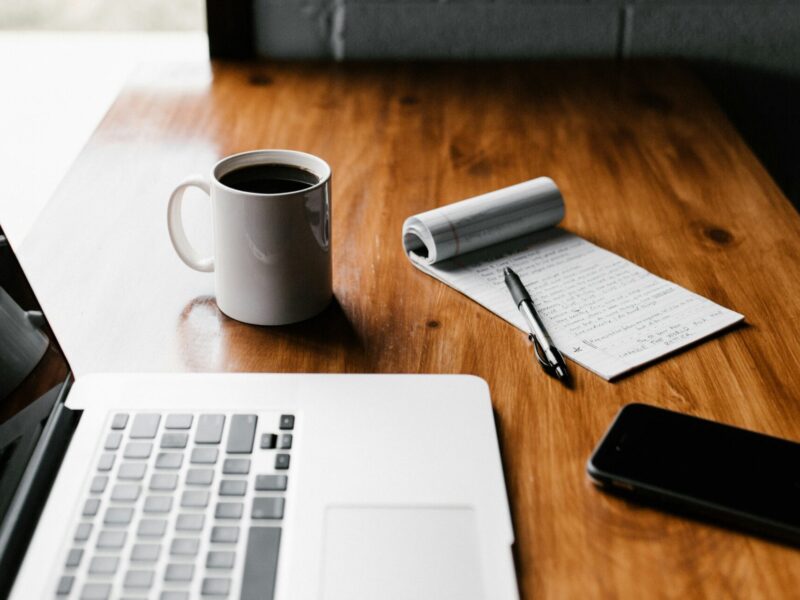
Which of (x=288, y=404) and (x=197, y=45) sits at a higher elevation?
(x=288, y=404)

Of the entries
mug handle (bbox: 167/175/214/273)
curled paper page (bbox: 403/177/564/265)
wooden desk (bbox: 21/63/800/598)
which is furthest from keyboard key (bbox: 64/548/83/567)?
curled paper page (bbox: 403/177/564/265)

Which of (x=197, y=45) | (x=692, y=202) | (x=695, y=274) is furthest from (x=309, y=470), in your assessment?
(x=197, y=45)

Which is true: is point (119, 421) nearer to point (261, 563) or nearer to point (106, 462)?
point (106, 462)

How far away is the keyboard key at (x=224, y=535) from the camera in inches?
20.1


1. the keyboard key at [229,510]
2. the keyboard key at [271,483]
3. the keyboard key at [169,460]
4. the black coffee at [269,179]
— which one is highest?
the black coffee at [269,179]

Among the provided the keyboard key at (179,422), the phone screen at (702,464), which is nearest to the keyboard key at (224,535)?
the keyboard key at (179,422)

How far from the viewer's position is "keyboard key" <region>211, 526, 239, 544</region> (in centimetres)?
51

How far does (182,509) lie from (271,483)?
57 mm

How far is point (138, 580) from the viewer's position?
485 mm

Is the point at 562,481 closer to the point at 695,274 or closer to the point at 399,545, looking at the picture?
the point at 399,545

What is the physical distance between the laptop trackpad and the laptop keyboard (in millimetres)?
38

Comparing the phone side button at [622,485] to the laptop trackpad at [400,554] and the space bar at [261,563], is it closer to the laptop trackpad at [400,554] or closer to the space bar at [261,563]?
the laptop trackpad at [400,554]

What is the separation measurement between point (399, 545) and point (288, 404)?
158 mm

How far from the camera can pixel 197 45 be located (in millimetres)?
1892
